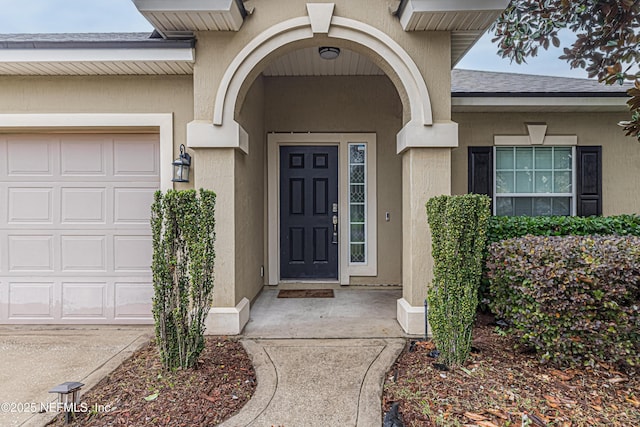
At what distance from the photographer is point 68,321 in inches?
183

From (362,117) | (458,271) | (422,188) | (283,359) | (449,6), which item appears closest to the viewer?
(458,271)

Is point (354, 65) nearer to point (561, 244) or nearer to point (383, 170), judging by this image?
point (383, 170)

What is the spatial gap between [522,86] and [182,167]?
Answer: 17.4 ft

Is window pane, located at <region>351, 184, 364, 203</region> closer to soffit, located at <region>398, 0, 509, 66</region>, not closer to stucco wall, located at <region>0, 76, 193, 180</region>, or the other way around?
soffit, located at <region>398, 0, 509, 66</region>

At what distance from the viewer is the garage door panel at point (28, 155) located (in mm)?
4641

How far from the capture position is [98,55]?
4055 millimetres

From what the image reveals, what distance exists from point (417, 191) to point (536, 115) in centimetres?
301

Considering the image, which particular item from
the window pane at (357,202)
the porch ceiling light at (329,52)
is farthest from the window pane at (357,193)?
the porch ceiling light at (329,52)

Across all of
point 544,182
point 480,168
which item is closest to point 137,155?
point 480,168

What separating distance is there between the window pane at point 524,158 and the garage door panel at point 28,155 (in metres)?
6.47

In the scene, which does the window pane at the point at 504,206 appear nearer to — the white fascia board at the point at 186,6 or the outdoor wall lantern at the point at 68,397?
the white fascia board at the point at 186,6

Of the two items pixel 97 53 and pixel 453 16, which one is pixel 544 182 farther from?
A: pixel 97 53

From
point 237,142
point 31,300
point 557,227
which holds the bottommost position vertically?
point 31,300

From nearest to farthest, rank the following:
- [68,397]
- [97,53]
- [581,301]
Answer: [68,397]
[581,301]
[97,53]
